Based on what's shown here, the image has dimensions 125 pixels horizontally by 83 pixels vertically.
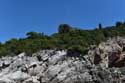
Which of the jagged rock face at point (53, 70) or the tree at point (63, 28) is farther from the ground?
the tree at point (63, 28)

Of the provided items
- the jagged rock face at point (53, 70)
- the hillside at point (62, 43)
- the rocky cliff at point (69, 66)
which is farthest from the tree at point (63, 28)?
the jagged rock face at point (53, 70)

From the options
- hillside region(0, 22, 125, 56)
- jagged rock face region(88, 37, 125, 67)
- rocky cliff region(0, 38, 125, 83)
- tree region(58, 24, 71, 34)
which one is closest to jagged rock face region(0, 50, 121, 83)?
rocky cliff region(0, 38, 125, 83)

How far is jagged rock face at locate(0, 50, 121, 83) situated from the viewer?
43.1 m

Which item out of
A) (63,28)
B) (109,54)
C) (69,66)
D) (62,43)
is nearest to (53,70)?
(69,66)

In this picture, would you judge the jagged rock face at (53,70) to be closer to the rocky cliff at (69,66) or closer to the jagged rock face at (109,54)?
the rocky cliff at (69,66)

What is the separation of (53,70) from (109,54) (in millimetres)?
7546

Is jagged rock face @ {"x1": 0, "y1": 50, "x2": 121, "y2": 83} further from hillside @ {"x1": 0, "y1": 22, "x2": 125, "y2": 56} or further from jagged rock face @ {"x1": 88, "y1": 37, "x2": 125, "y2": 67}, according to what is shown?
hillside @ {"x1": 0, "y1": 22, "x2": 125, "y2": 56}

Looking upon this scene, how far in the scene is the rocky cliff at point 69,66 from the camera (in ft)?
142

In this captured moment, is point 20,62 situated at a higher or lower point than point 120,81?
higher

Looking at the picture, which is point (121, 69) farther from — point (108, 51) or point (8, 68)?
point (8, 68)

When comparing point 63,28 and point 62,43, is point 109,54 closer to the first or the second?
point 62,43

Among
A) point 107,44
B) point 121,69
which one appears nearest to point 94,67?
point 121,69

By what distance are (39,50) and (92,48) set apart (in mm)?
7790

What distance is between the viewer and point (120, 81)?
4272 cm
